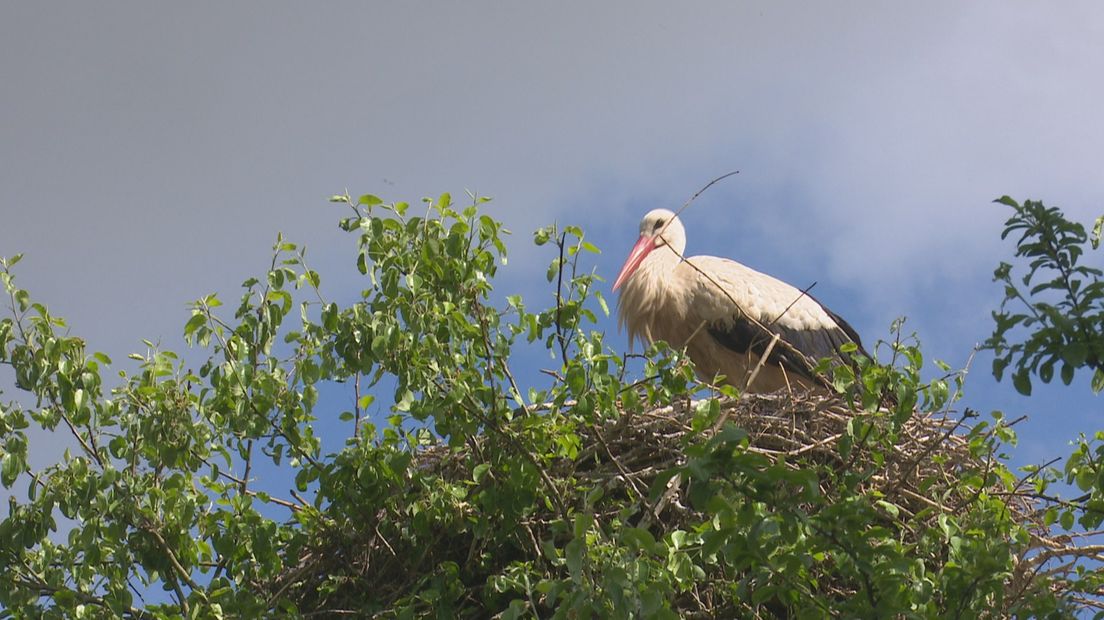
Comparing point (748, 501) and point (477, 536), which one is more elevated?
point (477, 536)

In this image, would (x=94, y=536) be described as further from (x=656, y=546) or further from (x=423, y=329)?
(x=656, y=546)

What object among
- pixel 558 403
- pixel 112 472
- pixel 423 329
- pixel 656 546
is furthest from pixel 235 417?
pixel 656 546

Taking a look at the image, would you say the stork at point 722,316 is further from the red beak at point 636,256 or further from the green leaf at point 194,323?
the green leaf at point 194,323

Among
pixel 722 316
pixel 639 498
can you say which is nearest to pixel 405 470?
pixel 639 498

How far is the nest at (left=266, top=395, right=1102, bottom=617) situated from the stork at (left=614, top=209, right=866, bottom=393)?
1.98 meters

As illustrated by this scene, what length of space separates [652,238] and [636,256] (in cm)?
20

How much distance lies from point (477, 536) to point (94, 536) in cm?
131

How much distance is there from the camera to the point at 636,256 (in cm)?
908

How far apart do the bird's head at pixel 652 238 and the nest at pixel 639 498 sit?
2.92 meters

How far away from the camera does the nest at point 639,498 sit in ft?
17.2

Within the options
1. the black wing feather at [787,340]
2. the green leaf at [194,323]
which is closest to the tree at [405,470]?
the green leaf at [194,323]

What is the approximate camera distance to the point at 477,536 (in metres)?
5.11

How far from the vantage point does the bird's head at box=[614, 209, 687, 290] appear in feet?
29.5

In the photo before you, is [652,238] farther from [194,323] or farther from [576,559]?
[576,559]
